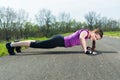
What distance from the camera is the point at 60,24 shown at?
375 feet

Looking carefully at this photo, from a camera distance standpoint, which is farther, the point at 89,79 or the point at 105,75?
the point at 105,75

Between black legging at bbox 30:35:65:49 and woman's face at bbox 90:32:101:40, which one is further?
black legging at bbox 30:35:65:49

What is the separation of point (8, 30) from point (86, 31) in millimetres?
74747

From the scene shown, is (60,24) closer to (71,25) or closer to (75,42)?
(71,25)

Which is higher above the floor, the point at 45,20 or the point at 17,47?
the point at 17,47

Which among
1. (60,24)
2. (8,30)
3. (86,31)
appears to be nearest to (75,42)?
(86,31)

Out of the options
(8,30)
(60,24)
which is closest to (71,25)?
(60,24)

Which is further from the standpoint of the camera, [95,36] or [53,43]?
[53,43]

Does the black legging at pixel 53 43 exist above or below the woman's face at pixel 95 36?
below

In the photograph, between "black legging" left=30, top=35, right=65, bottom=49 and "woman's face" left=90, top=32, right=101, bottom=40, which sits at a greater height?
"woman's face" left=90, top=32, right=101, bottom=40

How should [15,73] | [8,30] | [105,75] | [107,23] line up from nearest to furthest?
[105,75]
[15,73]
[8,30]
[107,23]

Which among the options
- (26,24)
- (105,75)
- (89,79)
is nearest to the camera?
(89,79)

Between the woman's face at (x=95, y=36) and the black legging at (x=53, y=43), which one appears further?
the black legging at (x=53, y=43)

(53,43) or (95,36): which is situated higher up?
(95,36)
